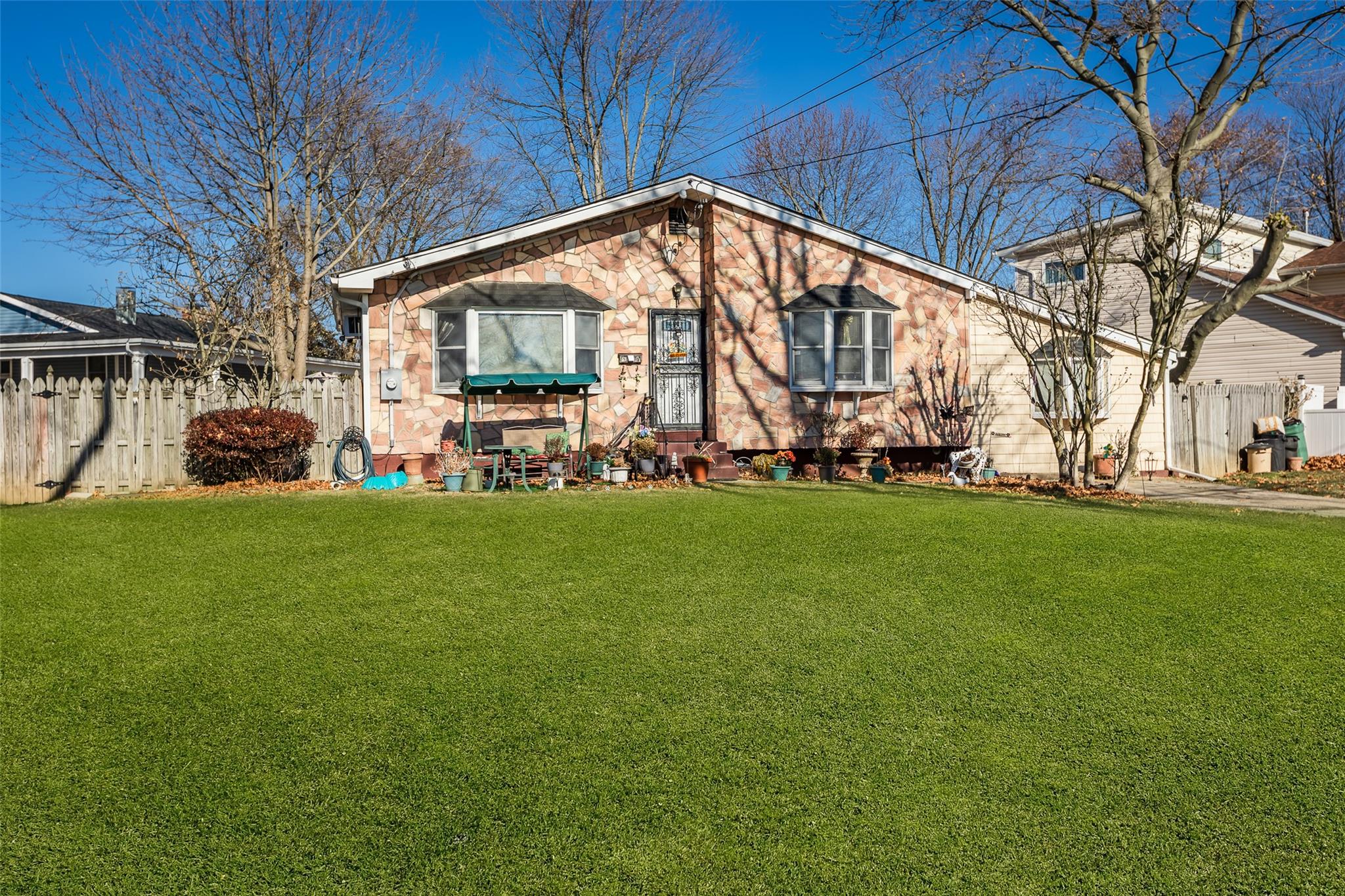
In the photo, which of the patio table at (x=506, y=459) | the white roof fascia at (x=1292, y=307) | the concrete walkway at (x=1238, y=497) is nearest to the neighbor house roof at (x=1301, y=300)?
the white roof fascia at (x=1292, y=307)

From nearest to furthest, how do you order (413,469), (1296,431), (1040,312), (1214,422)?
(413,469), (1040,312), (1214,422), (1296,431)

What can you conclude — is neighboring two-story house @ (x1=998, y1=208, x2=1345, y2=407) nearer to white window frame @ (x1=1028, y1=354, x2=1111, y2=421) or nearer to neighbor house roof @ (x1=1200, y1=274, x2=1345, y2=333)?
neighbor house roof @ (x1=1200, y1=274, x2=1345, y2=333)

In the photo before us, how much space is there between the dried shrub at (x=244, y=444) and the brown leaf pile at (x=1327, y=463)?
18.9 m

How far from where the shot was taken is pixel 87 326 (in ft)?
72.3

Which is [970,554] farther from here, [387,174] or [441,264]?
[387,174]

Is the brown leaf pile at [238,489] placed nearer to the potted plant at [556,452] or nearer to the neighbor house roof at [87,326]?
the potted plant at [556,452]

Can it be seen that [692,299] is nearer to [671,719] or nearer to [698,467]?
[698,467]

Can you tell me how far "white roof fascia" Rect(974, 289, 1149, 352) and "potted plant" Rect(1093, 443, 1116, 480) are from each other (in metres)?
1.92

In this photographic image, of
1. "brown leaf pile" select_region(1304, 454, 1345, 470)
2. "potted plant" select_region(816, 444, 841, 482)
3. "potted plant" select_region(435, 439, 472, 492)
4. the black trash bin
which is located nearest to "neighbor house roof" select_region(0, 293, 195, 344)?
"potted plant" select_region(435, 439, 472, 492)

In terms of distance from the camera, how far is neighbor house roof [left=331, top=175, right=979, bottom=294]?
1372 cm

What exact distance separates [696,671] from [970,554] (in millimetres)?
3436

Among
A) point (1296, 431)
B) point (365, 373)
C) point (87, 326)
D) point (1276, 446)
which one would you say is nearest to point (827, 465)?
point (365, 373)

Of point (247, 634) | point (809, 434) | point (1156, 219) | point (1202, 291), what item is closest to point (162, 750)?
point (247, 634)

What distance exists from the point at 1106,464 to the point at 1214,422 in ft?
12.3
